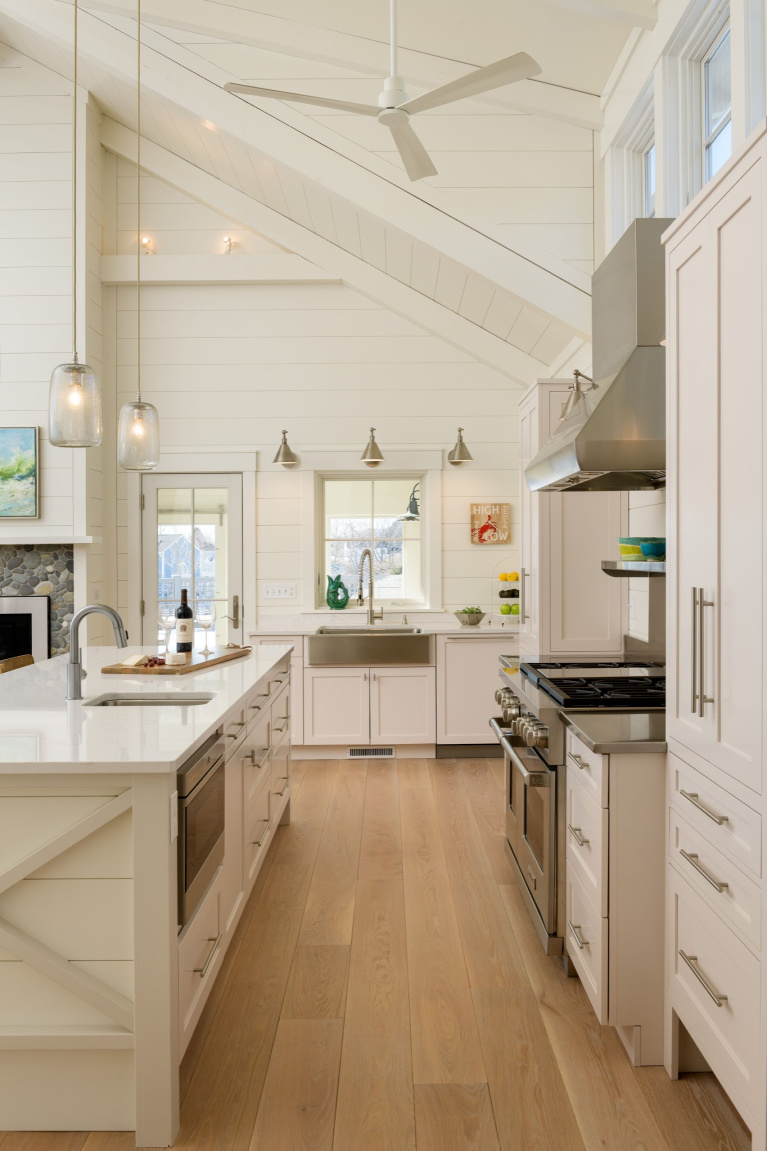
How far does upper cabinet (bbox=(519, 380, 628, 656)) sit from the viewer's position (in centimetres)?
390

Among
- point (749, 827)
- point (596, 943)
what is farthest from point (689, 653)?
point (596, 943)

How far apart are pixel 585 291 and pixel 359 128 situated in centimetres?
165

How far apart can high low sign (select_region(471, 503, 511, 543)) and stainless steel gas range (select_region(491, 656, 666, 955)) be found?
249 cm

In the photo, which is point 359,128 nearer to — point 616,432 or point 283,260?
point 283,260

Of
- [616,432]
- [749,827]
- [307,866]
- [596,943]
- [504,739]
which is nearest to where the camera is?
[749,827]

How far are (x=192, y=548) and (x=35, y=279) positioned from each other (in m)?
2.22

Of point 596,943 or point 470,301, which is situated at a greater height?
point 470,301

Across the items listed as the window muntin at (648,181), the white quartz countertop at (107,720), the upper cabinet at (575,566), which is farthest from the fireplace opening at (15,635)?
the window muntin at (648,181)

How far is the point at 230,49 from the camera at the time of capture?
4.54 m

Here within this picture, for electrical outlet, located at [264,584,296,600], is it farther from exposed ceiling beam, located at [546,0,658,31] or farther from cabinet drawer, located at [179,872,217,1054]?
exposed ceiling beam, located at [546,0,658,31]

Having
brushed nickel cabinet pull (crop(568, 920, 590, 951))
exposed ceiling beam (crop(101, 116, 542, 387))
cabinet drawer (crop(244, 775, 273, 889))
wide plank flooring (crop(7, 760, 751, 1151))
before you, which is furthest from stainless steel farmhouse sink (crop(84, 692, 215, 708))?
exposed ceiling beam (crop(101, 116, 542, 387))

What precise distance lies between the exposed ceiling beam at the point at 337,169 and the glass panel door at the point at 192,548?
232 centimetres

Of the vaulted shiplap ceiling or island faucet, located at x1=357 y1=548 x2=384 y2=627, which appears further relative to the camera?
island faucet, located at x1=357 y1=548 x2=384 y2=627

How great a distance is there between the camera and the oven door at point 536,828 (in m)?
2.57
